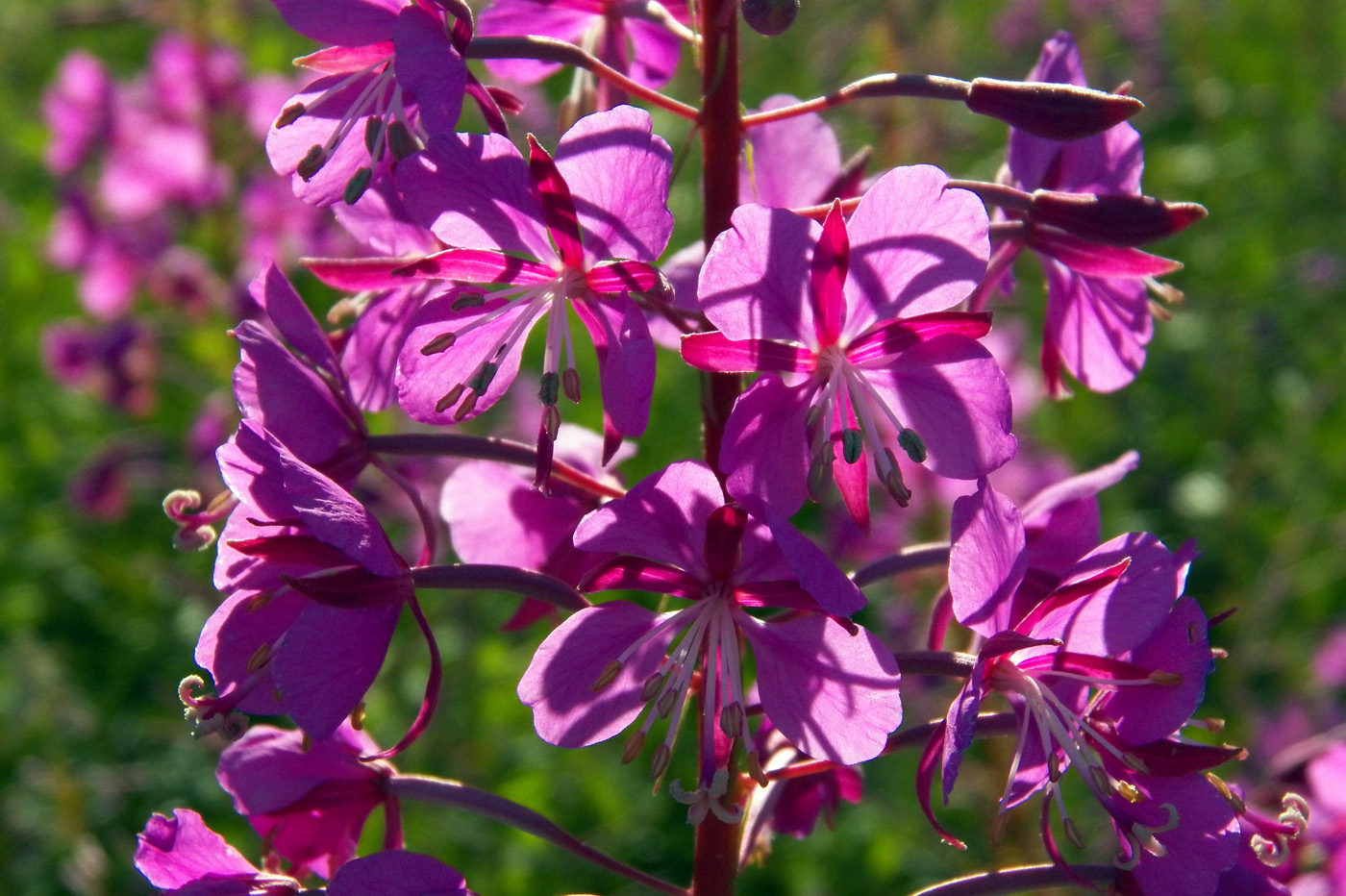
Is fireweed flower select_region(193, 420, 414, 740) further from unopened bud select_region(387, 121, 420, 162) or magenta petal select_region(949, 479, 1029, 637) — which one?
magenta petal select_region(949, 479, 1029, 637)

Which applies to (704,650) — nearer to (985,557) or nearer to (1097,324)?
(985,557)

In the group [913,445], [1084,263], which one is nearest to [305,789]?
[913,445]

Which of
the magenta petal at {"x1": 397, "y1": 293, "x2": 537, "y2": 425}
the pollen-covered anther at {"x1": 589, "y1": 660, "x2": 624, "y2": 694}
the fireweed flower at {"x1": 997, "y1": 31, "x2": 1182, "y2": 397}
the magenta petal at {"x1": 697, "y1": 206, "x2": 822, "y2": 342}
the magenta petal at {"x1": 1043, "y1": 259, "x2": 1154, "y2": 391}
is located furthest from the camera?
the magenta petal at {"x1": 1043, "y1": 259, "x2": 1154, "y2": 391}

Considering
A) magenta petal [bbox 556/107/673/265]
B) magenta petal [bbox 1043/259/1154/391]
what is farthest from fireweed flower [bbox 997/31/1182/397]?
magenta petal [bbox 556/107/673/265]

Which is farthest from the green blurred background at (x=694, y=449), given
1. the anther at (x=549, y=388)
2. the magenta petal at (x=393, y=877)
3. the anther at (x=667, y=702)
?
the anther at (x=549, y=388)

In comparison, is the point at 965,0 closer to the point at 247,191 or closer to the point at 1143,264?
the point at 247,191

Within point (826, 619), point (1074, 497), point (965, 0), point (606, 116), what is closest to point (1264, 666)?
point (1074, 497)
